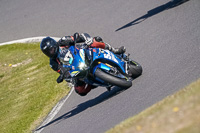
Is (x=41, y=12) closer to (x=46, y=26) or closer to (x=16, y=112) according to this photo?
(x=46, y=26)

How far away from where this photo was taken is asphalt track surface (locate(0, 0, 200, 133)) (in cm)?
802

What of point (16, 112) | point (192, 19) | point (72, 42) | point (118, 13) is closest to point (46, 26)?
point (118, 13)

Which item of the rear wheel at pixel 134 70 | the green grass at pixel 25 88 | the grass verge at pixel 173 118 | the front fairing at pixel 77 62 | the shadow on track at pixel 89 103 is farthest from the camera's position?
the green grass at pixel 25 88

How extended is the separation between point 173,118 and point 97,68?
3614 mm

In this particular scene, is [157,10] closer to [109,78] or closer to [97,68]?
[97,68]

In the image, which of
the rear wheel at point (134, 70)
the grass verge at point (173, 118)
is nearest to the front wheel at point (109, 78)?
the rear wheel at point (134, 70)

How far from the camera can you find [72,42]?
29.5 ft

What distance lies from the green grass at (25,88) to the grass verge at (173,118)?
4598mm

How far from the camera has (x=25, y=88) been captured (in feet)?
43.0

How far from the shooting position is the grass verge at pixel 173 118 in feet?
15.8

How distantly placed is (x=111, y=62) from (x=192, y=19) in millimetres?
3557

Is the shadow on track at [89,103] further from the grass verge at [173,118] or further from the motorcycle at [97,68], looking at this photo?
the grass verge at [173,118]

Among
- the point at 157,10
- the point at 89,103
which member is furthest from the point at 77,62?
the point at 157,10

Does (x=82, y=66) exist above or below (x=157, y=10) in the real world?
above
